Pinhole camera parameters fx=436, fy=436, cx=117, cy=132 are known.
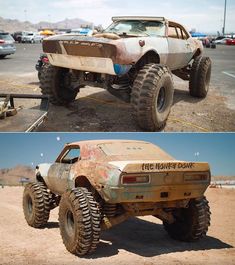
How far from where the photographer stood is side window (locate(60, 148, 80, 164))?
18.1 feet

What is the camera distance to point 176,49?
298 inches

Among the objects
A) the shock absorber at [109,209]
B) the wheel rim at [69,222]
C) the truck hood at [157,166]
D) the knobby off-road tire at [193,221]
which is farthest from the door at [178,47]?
the wheel rim at [69,222]

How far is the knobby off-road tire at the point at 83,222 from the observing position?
4.52 m

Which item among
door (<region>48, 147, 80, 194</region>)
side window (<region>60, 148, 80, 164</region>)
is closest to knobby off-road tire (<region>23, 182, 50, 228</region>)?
door (<region>48, 147, 80, 194</region>)

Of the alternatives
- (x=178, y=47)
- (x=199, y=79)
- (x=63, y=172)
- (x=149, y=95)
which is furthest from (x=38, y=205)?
(x=199, y=79)

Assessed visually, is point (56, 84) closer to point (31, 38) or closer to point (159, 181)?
point (159, 181)

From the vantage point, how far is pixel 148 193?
174 inches

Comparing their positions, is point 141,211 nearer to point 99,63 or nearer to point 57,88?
point 99,63

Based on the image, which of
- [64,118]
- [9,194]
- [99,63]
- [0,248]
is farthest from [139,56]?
[9,194]

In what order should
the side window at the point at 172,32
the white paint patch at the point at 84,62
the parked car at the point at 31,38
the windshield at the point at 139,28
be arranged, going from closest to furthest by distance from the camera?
the white paint patch at the point at 84,62, the windshield at the point at 139,28, the side window at the point at 172,32, the parked car at the point at 31,38

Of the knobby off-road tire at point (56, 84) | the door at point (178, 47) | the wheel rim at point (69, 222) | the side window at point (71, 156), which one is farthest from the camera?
the door at point (178, 47)

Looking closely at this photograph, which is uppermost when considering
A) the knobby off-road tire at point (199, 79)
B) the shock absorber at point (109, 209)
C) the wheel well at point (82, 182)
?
the knobby off-road tire at point (199, 79)

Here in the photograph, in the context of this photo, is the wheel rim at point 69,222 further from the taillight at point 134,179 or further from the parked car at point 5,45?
the parked car at point 5,45

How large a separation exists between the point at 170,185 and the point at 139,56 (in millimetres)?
2192
